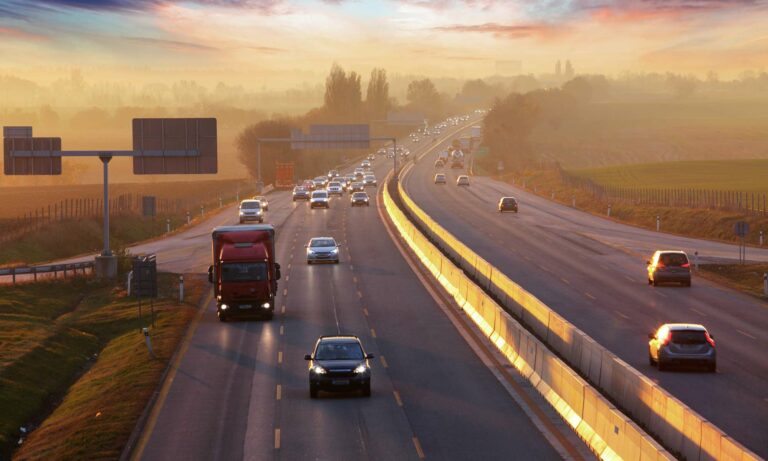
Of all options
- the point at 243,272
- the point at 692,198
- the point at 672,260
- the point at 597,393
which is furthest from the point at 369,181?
the point at 597,393

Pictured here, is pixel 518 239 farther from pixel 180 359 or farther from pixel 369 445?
pixel 369 445

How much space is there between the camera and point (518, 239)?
76.5 metres

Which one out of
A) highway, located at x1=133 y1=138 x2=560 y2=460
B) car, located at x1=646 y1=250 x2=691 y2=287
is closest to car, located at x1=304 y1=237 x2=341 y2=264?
highway, located at x1=133 y1=138 x2=560 y2=460

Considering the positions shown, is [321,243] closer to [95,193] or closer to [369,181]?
[369,181]

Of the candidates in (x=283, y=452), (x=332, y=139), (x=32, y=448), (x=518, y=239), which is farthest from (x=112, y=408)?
(x=332, y=139)

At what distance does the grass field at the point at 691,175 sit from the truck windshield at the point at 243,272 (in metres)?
87.1

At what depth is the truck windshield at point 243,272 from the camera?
43.2m

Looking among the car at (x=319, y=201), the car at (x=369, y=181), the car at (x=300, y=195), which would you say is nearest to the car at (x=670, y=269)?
the car at (x=319, y=201)

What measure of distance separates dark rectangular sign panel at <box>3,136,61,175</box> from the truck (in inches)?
710

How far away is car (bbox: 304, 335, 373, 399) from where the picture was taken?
2858cm

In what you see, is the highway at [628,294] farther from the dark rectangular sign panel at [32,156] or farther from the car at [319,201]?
the dark rectangular sign panel at [32,156]

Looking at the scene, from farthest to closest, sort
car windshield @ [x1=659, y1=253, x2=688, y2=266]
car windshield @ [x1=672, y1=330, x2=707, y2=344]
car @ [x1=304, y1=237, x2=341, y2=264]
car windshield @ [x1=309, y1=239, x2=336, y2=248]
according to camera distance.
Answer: car windshield @ [x1=309, y1=239, x2=336, y2=248]
car @ [x1=304, y1=237, x2=341, y2=264]
car windshield @ [x1=659, y1=253, x2=688, y2=266]
car windshield @ [x1=672, y1=330, x2=707, y2=344]

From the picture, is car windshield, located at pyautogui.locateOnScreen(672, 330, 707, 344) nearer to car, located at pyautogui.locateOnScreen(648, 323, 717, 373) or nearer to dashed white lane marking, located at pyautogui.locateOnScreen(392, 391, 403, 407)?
car, located at pyautogui.locateOnScreen(648, 323, 717, 373)

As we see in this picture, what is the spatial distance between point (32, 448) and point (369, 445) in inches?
349
